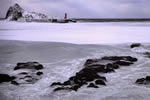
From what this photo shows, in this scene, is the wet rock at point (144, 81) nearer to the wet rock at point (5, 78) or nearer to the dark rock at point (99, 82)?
the dark rock at point (99, 82)

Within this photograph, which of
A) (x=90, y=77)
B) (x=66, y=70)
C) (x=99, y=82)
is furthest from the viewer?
(x=66, y=70)

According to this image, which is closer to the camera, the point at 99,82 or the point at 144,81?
the point at 99,82

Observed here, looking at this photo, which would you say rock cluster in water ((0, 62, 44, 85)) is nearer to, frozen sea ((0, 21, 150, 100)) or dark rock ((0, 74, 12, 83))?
dark rock ((0, 74, 12, 83))

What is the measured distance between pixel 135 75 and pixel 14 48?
5716mm

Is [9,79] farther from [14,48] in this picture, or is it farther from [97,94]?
[14,48]

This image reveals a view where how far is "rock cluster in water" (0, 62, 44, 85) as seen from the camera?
5.79 m

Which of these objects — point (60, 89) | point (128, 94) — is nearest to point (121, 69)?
point (128, 94)

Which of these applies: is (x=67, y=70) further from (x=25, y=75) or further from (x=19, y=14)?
(x=19, y=14)

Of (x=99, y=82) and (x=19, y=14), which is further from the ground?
(x=19, y=14)

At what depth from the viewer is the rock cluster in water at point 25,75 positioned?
5.79 meters

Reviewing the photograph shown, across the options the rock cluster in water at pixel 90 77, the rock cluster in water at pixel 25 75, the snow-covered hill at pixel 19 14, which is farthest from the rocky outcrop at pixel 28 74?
the snow-covered hill at pixel 19 14

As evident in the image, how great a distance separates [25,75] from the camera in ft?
20.4

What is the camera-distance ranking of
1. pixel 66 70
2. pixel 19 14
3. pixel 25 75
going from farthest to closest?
pixel 19 14 → pixel 66 70 → pixel 25 75

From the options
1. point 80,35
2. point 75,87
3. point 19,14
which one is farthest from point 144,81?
point 19,14
